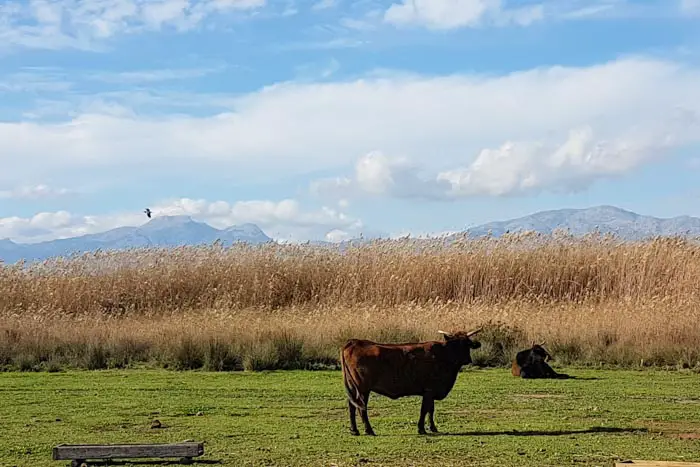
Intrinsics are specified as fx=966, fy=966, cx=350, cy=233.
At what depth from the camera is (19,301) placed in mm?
24391

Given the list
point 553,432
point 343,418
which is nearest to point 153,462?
point 343,418

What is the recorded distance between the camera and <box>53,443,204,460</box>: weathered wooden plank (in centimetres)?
971

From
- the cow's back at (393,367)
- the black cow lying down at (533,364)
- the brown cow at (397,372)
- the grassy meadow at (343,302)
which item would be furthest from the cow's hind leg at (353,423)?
the grassy meadow at (343,302)

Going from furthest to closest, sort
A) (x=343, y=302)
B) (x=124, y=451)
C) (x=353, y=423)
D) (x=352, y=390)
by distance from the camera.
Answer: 1. (x=343, y=302)
2. (x=352, y=390)
3. (x=353, y=423)
4. (x=124, y=451)

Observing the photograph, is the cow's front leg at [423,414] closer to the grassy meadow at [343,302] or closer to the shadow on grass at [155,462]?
the shadow on grass at [155,462]

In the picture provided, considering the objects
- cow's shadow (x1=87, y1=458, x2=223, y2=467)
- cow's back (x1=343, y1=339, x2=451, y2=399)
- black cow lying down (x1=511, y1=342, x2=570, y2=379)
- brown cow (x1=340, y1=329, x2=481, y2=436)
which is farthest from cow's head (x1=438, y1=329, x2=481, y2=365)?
black cow lying down (x1=511, y1=342, x2=570, y2=379)

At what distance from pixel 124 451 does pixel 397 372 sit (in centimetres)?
346

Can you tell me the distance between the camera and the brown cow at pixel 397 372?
11578 millimetres

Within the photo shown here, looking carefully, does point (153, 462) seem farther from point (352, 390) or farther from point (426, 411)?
point (426, 411)

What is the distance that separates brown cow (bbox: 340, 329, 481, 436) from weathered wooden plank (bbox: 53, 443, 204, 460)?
2.43 metres

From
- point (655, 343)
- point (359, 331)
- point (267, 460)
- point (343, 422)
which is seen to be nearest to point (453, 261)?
point (359, 331)

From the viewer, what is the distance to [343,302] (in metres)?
24.3

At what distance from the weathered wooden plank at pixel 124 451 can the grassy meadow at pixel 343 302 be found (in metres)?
9.17

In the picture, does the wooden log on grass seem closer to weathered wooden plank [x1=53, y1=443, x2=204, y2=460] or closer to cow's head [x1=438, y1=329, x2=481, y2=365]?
weathered wooden plank [x1=53, y1=443, x2=204, y2=460]
